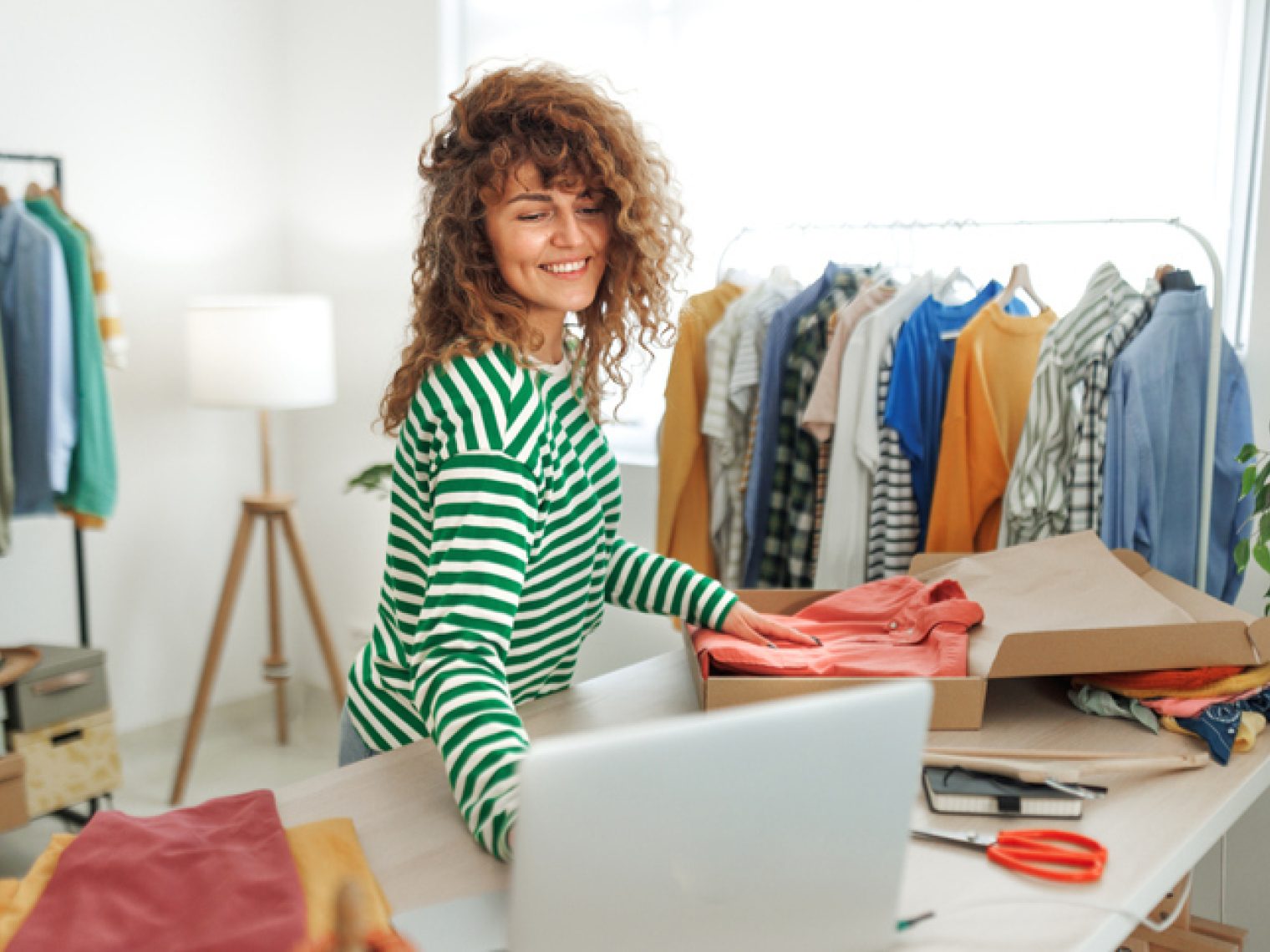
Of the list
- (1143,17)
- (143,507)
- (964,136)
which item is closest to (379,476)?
(143,507)

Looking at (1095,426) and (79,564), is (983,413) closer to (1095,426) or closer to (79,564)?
(1095,426)

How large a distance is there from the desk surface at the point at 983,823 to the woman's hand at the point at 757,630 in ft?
0.34

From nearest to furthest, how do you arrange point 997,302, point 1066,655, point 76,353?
point 1066,655 < point 997,302 < point 76,353

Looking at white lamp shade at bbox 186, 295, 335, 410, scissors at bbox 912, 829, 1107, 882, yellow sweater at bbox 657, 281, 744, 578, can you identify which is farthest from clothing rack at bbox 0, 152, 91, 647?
scissors at bbox 912, 829, 1107, 882

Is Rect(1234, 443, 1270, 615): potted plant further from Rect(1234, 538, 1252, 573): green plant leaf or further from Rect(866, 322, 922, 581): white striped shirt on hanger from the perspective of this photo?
Rect(866, 322, 922, 581): white striped shirt on hanger

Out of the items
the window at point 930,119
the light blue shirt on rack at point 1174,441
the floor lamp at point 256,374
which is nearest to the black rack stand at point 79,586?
the floor lamp at point 256,374

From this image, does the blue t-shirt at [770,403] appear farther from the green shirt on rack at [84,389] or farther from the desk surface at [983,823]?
the green shirt on rack at [84,389]

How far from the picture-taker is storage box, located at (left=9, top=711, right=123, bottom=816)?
279 cm

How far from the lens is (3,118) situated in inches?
120

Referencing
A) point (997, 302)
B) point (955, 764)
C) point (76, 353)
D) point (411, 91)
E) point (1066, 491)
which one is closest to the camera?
point (955, 764)

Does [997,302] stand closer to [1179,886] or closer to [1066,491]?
[1066,491]

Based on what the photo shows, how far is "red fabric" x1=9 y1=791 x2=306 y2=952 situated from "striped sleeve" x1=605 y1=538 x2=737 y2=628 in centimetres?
57

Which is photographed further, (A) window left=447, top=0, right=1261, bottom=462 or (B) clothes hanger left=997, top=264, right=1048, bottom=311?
(A) window left=447, top=0, right=1261, bottom=462

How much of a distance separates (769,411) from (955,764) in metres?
1.32
